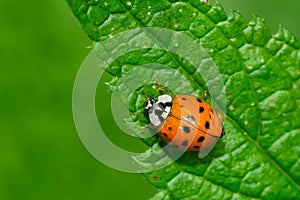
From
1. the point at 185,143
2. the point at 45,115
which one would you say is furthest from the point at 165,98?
the point at 45,115

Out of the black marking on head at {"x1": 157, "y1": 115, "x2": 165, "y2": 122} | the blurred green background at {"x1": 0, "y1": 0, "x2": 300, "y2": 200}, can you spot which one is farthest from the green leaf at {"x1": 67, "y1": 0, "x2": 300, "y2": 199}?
the blurred green background at {"x1": 0, "y1": 0, "x2": 300, "y2": 200}

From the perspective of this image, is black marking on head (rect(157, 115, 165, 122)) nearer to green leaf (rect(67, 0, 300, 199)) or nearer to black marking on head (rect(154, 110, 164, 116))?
black marking on head (rect(154, 110, 164, 116))

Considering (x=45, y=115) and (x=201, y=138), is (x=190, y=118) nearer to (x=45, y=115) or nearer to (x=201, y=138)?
(x=201, y=138)

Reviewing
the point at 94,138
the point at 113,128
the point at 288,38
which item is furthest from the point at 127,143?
the point at 288,38

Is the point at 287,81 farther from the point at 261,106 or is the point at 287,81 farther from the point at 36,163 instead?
the point at 36,163

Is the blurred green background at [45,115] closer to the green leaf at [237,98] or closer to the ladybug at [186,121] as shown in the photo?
the ladybug at [186,121]
